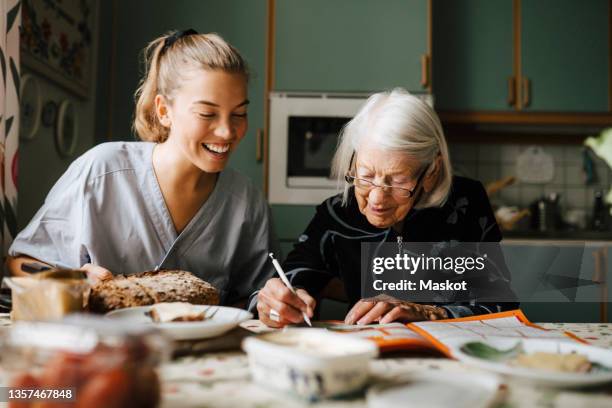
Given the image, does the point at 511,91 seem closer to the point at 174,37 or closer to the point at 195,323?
the point at 174,37

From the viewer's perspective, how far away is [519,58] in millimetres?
2779

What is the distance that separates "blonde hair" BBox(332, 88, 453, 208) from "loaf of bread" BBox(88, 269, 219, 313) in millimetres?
521

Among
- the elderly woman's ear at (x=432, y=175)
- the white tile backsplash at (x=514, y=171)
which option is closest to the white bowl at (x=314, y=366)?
the elderly woman's ear at (x=432, y=175)

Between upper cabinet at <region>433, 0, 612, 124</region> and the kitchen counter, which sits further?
upper cabinet at <region>433, 0, 612, 124</region>

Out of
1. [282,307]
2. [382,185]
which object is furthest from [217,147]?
[282,307]

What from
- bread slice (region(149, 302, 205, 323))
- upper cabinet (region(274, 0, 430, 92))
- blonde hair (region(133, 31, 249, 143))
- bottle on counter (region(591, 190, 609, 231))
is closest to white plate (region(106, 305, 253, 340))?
bread slice (region(149, 302, 205, 323))

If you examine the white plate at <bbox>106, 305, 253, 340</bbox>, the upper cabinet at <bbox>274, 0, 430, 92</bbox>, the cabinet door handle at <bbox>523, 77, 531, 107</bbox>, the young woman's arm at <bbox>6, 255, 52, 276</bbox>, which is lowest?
the white plate at <bbox>106, 305, 253, 340</bbox>

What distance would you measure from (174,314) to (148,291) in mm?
181

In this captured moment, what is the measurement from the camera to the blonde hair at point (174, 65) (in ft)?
4.43

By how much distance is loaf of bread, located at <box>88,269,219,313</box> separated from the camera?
36.1 inches

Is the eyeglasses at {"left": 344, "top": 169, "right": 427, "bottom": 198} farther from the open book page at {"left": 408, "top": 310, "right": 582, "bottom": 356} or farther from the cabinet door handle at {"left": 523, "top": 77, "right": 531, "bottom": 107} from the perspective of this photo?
the cabinet door handle at {"left": 523, "top": 77, "right": 531, "bottom": 107}

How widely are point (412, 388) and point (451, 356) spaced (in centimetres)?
16

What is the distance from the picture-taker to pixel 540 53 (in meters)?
2.78

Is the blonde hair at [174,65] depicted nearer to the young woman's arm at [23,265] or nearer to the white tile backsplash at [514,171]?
the young woman's arm at [23,265]
